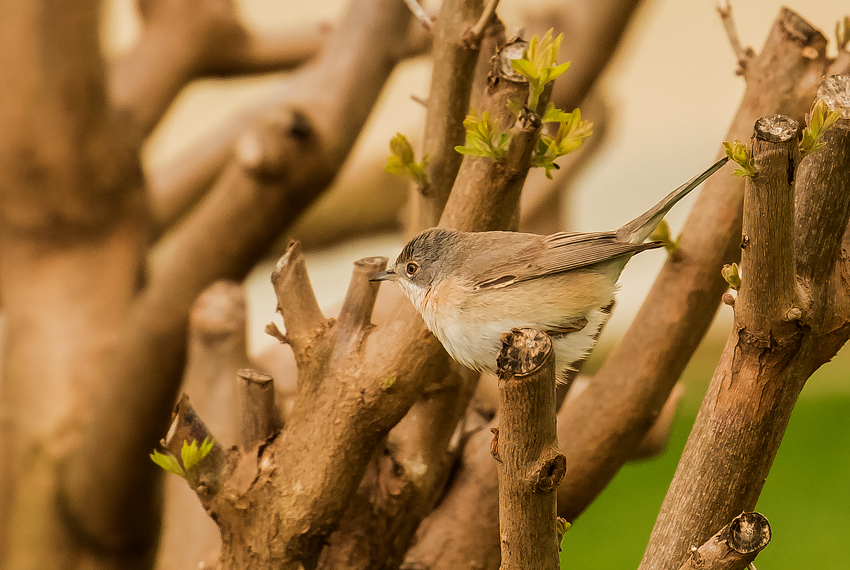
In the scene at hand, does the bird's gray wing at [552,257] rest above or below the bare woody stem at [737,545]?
above

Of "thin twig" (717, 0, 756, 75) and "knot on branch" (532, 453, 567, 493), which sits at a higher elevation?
"thin twig" (717, 0, 756, 75)

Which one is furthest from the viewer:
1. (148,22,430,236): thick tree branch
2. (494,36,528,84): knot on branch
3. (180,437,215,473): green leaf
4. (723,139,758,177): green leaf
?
(148,22,430,236): thick tree branch

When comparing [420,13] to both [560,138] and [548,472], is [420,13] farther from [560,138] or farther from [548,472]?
[548,472]

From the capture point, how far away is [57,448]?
195cm

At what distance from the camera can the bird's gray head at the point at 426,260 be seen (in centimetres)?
96

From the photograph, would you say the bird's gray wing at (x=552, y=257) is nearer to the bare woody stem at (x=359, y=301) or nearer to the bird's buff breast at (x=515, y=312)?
the bird's buff breast at (x=515, y=312)

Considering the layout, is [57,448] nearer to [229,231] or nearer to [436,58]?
[229,231]

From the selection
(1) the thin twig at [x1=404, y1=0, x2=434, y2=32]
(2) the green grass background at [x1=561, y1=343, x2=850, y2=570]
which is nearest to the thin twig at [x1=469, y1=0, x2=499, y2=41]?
(1) the thin twig at [x1=404, y1=0, x2=434, y2=32]

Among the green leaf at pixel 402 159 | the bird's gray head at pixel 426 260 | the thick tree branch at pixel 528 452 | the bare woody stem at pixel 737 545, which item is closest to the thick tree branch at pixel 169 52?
the green leaf at pixel 402 159

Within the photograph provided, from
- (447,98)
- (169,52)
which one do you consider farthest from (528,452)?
(169,52)

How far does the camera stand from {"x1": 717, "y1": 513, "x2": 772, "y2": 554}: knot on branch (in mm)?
748

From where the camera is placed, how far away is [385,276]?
1.07 metres

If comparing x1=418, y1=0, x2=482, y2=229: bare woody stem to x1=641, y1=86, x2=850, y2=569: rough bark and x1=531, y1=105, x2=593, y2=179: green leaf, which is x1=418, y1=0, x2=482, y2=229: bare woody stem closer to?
x1=531, y1=105, x2=593, y2=179: green leaf

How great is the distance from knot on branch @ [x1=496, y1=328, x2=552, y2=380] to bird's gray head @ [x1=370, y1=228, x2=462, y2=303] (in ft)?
0.87
